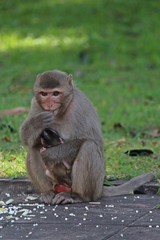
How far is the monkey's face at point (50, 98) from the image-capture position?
7.30 meters

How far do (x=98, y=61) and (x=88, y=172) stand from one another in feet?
28.4

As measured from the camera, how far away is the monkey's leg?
7281 mm

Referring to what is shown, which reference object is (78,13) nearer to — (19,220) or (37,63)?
(37,63)

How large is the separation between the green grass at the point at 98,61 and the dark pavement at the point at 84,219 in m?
0.98

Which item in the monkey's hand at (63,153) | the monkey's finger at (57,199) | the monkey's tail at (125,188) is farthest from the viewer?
the monkey's tail at (125,188)

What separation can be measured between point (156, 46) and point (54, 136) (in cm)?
929

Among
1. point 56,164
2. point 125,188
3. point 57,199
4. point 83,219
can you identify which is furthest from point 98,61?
point 83,219

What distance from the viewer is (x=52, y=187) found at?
24.7ft

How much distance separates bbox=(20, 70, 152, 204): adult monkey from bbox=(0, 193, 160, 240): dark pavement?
136 millimetres

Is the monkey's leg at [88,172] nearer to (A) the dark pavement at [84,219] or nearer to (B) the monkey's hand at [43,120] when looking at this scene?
(A) the dark pavement at [84,219]

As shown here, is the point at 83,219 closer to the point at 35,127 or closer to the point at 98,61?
the point at 35,127

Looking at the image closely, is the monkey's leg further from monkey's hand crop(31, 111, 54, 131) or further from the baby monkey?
monkey's hand crop(31, 111, 54, 131)

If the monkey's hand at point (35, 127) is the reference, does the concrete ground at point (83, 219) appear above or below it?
below

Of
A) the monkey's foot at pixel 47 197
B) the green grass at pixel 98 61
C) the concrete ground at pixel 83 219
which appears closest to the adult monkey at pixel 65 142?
the monkey's foot at pixel 47 197
